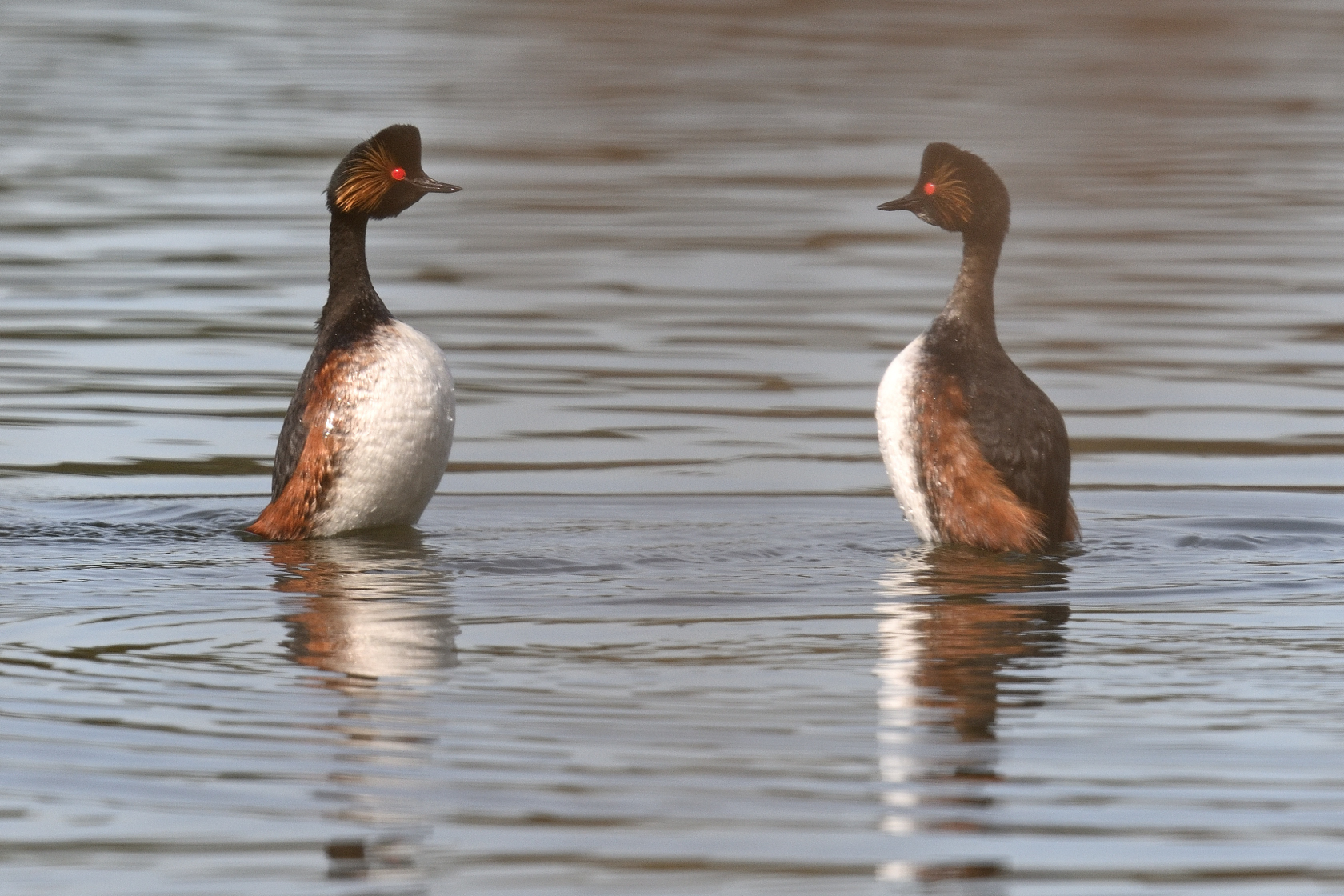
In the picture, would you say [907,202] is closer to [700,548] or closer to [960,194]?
[960,194]

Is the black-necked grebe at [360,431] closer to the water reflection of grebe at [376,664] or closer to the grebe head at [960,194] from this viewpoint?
the water reflection of grebe at [376,664]

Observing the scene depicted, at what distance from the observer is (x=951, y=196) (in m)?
9.46

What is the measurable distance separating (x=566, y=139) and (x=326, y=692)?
52.0 ft

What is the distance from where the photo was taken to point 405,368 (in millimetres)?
9320

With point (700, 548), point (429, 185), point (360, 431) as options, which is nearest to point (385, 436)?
point (360, 431)

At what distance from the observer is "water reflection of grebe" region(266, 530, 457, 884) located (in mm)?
5211

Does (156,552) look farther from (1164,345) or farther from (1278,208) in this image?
(1278,208)

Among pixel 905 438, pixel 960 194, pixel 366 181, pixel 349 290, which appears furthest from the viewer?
pixel 366 181

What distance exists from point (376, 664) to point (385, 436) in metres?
2.44

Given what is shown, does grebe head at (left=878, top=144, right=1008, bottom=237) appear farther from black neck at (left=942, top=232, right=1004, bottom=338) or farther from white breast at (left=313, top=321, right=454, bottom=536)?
white breast at (left=313, top=321, right=454, bottom=536)

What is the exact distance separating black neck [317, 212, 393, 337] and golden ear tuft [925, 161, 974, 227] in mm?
2243

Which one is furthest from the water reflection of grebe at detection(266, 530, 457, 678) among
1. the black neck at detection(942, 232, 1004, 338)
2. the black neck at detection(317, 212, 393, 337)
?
the black neck at detection(942, 232, 1004, 338)

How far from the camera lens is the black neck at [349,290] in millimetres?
9570

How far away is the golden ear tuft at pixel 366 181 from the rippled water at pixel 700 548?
104 centimetres
